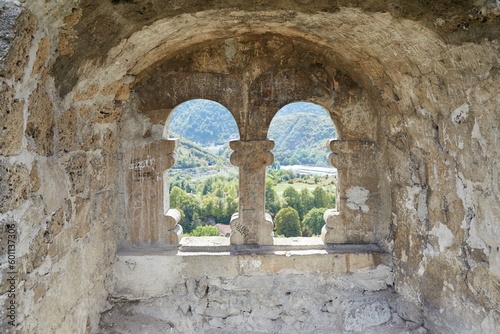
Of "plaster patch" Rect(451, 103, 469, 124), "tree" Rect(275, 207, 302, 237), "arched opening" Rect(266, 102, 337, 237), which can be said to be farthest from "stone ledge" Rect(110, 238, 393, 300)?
"arched opening" Rect(266, 102, 337, 237)

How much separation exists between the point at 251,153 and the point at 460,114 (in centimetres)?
161

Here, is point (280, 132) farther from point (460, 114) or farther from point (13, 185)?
point (13, 185)

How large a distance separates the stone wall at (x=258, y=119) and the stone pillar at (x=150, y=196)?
0.07 m

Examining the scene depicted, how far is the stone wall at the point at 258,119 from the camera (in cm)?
189

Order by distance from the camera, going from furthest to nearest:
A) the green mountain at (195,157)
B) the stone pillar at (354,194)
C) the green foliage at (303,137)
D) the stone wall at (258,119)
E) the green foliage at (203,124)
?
the green foliage at (203,124) < the green mountain at (195,157) < the green foliage at (303,137) < the stone pillar at (354,194) < the stone wall at (258,119)

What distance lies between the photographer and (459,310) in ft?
8.15

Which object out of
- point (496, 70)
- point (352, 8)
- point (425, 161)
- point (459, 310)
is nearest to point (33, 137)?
point (352, 8)

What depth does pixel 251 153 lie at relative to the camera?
3350 millimetres

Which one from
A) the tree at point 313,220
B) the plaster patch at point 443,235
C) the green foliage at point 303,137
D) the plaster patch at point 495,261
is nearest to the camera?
the plaster patch at point 495,261

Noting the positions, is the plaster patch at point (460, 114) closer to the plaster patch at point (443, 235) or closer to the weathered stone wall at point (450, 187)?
the weathered stone wall at point (450, 187)

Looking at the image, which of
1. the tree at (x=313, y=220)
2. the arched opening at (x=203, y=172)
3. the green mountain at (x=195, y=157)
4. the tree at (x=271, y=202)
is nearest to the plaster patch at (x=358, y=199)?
the arched opening at (x=203, y=172)

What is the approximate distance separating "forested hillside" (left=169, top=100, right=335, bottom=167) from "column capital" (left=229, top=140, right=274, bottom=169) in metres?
18.7

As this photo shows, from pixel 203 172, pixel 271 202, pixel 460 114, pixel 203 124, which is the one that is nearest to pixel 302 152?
pixel 203 172

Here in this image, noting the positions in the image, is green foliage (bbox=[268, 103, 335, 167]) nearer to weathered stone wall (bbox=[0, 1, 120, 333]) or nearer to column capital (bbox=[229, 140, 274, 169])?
column capital (bbox=[229, 140, 274, 169])
